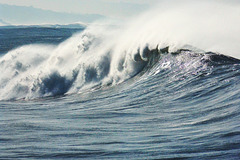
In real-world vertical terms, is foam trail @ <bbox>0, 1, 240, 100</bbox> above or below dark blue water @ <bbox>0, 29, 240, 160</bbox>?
above

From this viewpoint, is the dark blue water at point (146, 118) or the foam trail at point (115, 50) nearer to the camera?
the dark blue water at point (146, 118)

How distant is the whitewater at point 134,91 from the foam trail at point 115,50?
0.15 feet

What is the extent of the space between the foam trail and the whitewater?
4 cm

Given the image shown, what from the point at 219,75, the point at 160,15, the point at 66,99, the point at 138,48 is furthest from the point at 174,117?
the point at 160,15

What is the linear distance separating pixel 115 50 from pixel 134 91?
5.75m

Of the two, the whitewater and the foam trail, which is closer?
the whitewater

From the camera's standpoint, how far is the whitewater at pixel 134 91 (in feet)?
24.3

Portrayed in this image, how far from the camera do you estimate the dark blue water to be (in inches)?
279

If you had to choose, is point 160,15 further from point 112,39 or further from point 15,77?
point 15,77

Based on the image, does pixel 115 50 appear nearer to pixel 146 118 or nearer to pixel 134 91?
pixel 134 91

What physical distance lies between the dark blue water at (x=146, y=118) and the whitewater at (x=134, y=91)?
0.02 m

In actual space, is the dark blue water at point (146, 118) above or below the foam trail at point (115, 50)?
below

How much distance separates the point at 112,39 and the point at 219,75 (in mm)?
9390

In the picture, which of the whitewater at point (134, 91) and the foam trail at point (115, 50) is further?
the foam trail at point (115, 50)
